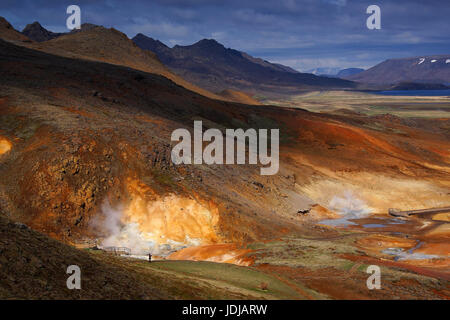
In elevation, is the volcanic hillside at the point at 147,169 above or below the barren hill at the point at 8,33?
below

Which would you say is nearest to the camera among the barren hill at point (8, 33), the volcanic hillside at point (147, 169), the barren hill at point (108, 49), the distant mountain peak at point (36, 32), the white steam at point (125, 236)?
the white steam at point (125, 236)

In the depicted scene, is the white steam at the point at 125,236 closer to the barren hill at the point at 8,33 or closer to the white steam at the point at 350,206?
the white steam at the point at 350,206

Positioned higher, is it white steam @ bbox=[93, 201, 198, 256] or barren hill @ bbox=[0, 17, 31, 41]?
barren hill @ bbox=[0, 17, 31, 41]

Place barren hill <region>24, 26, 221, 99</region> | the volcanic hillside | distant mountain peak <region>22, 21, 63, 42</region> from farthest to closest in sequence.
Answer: distant mountain peak <region>22, 21, 63, 42</region> < barren hill <region>24, 26, 221, 99</region> < the volcanic hillside

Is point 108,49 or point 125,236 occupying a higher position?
point 108,49

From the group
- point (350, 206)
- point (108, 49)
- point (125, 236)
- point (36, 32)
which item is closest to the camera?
point (125, 236)

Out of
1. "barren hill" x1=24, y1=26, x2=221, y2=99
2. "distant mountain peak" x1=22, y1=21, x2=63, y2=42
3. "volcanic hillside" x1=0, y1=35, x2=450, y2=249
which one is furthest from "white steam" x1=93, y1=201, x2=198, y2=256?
"distant mountain peak" x1=22, y1=21, x2=63, y2=42

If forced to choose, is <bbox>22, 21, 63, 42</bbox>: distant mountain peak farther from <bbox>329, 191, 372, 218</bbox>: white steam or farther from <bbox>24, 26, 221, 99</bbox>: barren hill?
<bbox>329, 191, 372, 218</bbox>: white steam

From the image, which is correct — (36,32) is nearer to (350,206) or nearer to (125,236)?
(350,206)

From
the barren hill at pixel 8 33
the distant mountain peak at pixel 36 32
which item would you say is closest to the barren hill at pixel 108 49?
the barren hill at pixel 8 33

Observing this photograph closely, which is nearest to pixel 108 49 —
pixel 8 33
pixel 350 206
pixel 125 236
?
pixel 8 33

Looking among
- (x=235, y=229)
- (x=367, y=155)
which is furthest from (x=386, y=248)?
(x=367, y=155)

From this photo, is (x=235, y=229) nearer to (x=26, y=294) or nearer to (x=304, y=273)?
(x=304, y=273)
